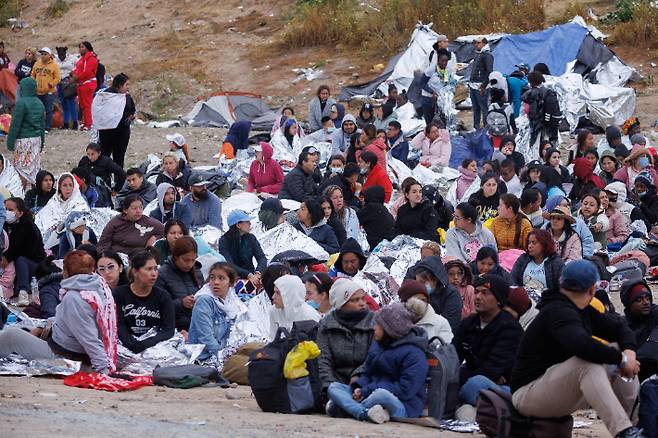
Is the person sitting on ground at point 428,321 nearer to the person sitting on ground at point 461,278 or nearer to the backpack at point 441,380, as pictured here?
the backpack at point 441,380

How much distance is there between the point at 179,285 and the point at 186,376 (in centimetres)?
143

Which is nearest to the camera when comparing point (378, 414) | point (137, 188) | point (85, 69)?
point (378, 414)

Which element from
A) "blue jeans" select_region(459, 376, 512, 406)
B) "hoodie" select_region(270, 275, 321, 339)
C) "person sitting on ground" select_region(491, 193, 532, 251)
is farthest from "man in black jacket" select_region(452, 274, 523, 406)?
"person sitting on ground" select_region(491, 193, 532, 251)

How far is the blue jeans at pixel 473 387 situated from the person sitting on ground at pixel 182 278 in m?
2.89

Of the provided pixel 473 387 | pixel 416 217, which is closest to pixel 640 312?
pixel 473 387

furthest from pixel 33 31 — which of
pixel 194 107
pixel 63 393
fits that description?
pixel 63 393

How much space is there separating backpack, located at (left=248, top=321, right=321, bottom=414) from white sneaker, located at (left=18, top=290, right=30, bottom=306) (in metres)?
4.62

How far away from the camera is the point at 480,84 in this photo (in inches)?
830

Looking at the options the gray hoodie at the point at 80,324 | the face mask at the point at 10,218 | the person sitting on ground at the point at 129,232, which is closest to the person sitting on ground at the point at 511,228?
the person sitting on ground at the point at 129,232

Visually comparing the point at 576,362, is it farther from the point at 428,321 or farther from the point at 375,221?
the point at 375,221

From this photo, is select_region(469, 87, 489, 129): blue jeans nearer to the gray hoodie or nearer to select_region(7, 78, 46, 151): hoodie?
select_region(7, 78, 46, 151): hoodie

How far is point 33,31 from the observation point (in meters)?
33.2

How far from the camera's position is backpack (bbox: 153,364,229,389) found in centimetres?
964

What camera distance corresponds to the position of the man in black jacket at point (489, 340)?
8781 millimetres
